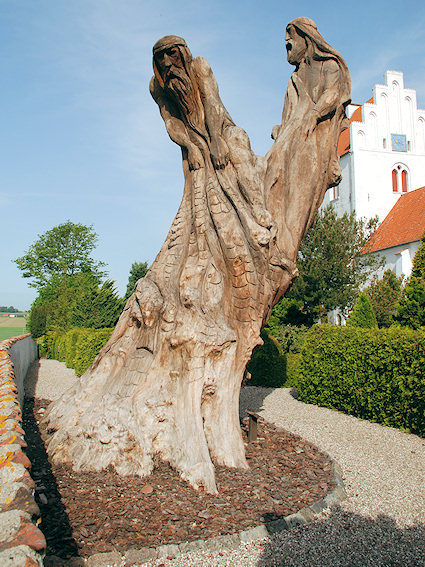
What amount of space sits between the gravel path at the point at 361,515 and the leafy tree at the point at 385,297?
694 inches

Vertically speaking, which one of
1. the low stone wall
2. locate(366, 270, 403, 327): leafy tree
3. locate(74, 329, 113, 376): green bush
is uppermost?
locate(366, 270, 403, 327): leafy tree

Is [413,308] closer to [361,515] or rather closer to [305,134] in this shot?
[305,134]

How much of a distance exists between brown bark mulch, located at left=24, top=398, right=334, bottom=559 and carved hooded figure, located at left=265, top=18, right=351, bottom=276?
2.78m

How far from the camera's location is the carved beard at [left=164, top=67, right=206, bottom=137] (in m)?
5.65

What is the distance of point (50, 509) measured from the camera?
12.9 ft

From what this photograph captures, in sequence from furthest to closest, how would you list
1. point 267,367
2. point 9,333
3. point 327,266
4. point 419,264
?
point 9,333, point 327,266, point 419,264, point 267,367

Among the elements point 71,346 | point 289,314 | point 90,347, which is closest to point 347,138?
point 289,314

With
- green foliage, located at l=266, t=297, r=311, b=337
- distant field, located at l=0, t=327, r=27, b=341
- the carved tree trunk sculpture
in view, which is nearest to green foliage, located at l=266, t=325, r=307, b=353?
green foliage, located at l=266, t=297, r=311, b=337

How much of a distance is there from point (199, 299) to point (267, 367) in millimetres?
8534

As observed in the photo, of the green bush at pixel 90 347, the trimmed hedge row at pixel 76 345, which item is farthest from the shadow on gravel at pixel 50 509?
the trimmed hedge row at pixel 76 345

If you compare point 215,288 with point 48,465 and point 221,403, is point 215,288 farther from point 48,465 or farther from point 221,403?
point 48,465

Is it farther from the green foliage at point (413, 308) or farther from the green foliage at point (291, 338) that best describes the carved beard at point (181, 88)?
the green foliage at point (291, 338)

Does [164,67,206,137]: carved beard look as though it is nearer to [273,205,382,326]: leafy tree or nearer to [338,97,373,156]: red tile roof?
[273,205,382,326]: leafy tree

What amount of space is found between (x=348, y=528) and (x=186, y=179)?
4931 mm
